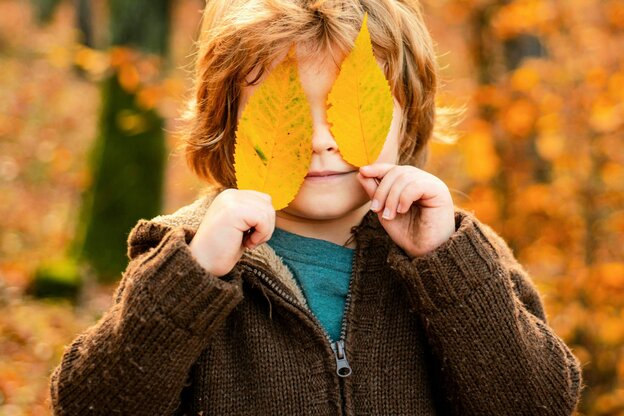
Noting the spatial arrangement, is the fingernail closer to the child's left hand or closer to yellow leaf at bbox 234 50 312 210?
the child's left hand

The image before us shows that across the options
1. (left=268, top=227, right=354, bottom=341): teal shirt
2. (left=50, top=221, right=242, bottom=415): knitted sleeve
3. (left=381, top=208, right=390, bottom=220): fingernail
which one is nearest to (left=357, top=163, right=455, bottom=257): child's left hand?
(left=381, top=208, right=390, bottom=220): fingernail

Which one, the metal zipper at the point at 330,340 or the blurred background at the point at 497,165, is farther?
the blurred background at the point at 497,165

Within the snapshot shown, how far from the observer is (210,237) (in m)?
1.64

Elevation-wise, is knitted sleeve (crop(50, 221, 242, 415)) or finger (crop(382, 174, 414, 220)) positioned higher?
finger (crop(382, 174, 414, 220))

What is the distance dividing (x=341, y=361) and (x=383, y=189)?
422 millimetres

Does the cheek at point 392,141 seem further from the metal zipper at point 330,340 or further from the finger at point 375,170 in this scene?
the metal zipper at point 330,340

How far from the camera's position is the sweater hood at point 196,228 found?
1849 millimetres

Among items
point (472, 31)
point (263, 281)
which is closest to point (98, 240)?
→ point (472, 31)

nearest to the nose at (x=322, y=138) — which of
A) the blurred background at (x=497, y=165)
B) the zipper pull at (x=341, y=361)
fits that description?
the zipper pull at (x=341, y=361)

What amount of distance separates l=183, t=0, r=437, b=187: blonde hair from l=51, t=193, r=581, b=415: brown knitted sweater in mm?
260

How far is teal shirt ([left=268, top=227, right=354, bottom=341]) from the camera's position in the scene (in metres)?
1.92

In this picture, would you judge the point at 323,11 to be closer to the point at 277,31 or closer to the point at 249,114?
the point at 277,31

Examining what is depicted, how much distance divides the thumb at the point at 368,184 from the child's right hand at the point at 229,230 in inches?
9.4

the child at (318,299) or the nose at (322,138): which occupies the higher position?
the nose at (322,138)
